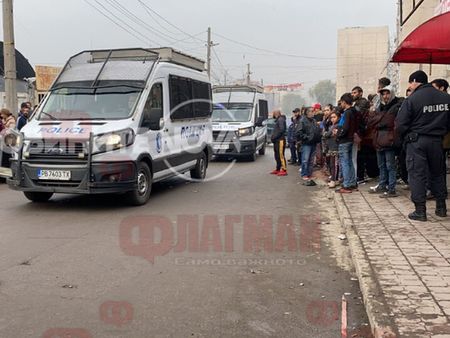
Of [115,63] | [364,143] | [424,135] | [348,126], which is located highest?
[115,63]

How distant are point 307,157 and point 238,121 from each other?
5832 millimetres

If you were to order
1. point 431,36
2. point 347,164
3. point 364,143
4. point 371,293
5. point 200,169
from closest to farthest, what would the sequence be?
point 371,293, point 431,36, point 347,164, point 364,143, point 200,169

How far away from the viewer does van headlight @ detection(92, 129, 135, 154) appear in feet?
24.6

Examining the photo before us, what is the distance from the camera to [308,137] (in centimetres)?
1109

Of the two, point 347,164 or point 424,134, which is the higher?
point 424,134

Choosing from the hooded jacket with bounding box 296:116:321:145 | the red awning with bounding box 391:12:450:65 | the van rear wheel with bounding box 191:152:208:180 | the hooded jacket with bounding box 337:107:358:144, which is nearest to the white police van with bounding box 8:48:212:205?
the van rear wheel with bounding box 191:152:208:180

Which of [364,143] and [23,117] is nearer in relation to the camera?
[364,143]

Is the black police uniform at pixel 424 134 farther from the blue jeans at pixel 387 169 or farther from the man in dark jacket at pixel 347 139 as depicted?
the man in dark jacket at pixel 347 139

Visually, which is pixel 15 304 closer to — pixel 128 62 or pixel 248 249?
pixel 248 249

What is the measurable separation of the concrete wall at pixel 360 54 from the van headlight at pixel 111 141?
7433cm

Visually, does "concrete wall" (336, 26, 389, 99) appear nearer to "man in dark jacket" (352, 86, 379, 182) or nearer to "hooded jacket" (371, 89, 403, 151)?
"man in dark jacket" (352, 86, 379, 182)

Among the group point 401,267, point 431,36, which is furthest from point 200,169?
point 401,267

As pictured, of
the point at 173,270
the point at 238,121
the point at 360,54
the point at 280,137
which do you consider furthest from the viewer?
the point at 360,54

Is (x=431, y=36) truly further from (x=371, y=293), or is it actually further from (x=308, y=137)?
(x=371, y=293)
